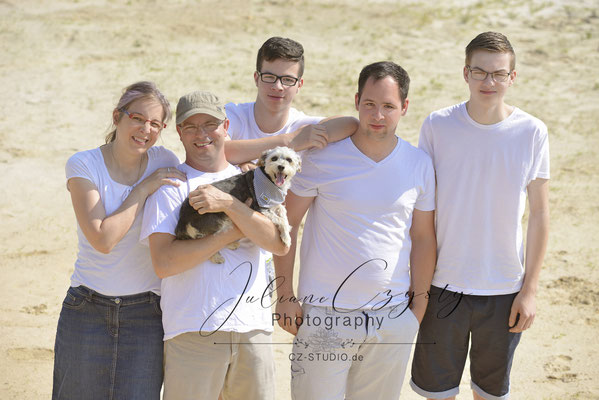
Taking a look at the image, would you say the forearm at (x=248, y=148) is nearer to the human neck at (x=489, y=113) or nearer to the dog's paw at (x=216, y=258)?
the dog's paw at (x=216, y=258)

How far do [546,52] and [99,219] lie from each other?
1510 centimetres

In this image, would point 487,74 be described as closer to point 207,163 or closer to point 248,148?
point 248,148

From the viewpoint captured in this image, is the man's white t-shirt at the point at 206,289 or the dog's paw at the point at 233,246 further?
the dog's paw at the point at 233,246

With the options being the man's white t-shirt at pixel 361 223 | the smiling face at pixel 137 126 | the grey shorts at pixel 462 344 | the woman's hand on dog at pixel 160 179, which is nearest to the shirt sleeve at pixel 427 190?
the man's white t-shirt at pixel 361 223

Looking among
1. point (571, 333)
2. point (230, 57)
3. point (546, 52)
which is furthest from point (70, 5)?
point (571, 333)

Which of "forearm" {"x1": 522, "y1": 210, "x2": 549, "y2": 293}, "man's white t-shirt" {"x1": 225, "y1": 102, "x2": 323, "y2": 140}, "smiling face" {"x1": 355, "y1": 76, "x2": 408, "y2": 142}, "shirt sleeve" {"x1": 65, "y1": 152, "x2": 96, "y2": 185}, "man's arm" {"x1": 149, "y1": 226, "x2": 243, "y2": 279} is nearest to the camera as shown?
"man's arm" {"x1": 149, "y1": 226, "x2": 243, "y2": 279}

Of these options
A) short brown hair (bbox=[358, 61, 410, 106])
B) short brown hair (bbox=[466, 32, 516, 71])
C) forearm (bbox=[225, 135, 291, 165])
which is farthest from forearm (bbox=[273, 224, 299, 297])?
short brown hair (bbox=[466, 32, 516, 71])

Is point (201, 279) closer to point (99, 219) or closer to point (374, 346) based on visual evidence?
point (99, 219)

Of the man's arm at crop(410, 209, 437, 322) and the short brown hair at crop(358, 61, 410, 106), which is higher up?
the short brown hair at crop(358, 61, 410, 106)

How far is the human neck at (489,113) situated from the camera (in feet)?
13.8

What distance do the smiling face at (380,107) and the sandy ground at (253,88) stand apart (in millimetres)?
3236

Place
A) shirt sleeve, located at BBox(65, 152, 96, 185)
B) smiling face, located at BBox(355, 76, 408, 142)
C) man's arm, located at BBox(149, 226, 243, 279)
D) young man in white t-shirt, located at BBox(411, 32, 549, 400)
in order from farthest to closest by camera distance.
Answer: young man in white t-shirt, located at BBox(411, 32, 549, 400)
smiling face, located at BBox(355, 76, 408, 142)
shirt sleeve, located at BBox(65, 152, 96, 185)
man's arm, located at BBox(149, 226, 243, 279)

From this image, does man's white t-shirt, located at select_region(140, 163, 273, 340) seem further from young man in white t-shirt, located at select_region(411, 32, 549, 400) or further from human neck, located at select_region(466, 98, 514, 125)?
human neck, located at select_region(466, 98, 514, 125)

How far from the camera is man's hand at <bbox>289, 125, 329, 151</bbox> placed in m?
4.11
